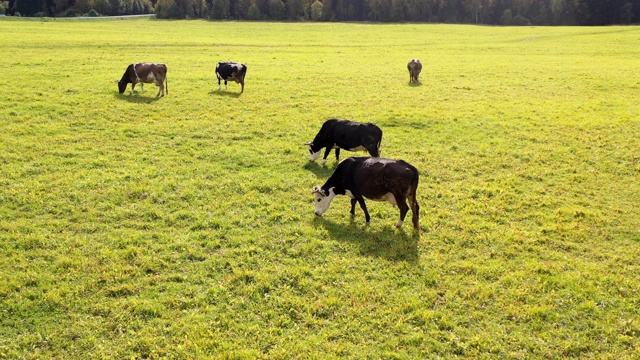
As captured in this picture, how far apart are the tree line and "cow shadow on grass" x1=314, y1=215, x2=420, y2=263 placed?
360 ft

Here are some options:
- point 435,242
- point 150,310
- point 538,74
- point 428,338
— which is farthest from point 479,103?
point 150,310

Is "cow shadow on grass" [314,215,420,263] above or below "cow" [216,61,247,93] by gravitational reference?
below

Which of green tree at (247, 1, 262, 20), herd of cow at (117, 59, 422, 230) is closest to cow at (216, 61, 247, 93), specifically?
herd of cow at (117, 59, 422, 230)

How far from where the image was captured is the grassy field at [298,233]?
794 centimetres

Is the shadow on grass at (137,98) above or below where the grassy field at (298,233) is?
above

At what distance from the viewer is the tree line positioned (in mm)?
106062

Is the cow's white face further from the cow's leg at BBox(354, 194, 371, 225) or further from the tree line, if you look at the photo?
the tree line

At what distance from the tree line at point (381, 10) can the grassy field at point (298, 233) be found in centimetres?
9609

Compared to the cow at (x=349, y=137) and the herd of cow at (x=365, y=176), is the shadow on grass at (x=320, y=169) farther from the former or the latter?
the herd of cow at (x=365, y=176)

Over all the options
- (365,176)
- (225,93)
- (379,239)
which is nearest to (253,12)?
(225,93)

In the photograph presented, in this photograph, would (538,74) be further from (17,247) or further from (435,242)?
(17,247)

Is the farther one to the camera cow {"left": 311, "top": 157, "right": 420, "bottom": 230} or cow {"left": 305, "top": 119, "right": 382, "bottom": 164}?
cow {"left": 305, "top": 119, "right": 382, "bottom": 164}

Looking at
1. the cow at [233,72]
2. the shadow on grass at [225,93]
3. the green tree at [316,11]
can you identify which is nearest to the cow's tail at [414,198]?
the shadow on grass at [225,93]

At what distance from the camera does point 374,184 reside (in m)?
11.2
